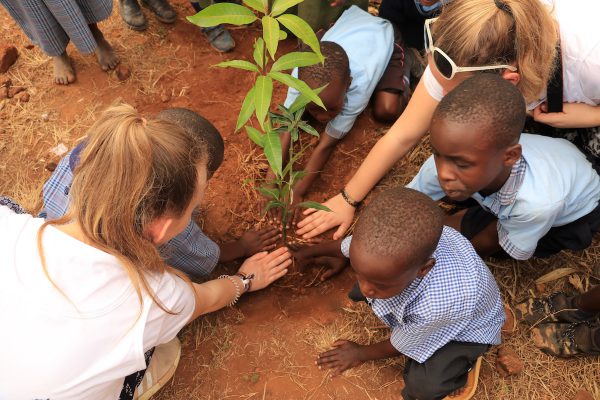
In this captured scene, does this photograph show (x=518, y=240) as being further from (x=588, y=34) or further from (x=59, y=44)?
(x=59, y=44)

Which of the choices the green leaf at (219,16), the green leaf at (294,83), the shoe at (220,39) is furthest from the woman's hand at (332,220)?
the shoe at (220,39)

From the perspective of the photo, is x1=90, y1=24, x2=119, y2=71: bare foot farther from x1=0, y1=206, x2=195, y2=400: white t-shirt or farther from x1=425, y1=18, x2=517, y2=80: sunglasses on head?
x1=425, y1=18, x2=517, y2=80: sunglasses on head

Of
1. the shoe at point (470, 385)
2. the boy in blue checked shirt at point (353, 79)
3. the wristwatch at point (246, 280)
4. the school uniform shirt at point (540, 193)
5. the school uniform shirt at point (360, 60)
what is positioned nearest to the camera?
the school uniform shirt at point (540, 193)

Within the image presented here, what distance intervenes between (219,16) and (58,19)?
1425 mm

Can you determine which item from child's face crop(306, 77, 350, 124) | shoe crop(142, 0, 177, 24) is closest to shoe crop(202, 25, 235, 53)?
shoe crop(142, 0, 177, 24)

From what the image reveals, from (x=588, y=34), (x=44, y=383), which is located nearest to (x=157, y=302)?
(x=44, y=383)

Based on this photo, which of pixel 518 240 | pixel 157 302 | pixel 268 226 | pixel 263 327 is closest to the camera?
pixel 157 302

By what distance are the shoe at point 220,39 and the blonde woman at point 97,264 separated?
5.28 ft

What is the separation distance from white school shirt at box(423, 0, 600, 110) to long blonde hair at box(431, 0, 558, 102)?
0.22ft

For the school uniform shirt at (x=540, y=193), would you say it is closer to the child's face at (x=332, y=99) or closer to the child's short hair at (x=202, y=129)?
the child's face at (x=332, y=99)

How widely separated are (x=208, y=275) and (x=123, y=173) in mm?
1009

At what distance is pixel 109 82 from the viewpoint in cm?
275

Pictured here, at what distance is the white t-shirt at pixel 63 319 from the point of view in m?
1.23

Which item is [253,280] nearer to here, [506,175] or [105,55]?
[506,175]
